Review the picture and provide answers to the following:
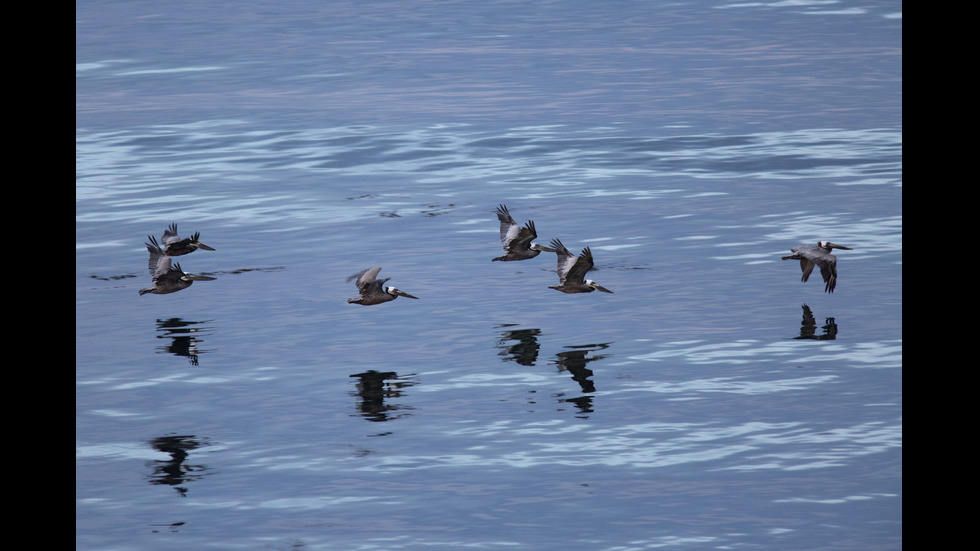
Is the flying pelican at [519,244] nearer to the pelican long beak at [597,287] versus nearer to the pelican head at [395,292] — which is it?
the pelican long beak at [597,287]

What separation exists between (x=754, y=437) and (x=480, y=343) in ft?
16.3

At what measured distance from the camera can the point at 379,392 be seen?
60.6 ft

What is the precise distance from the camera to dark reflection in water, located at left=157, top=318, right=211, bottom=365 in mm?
20328

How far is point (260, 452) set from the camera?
16.6 metres

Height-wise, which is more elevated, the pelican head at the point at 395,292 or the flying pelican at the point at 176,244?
the flying pelican at the point at 176,244

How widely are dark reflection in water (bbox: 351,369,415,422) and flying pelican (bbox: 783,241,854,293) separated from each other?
Answer: 7.06 m

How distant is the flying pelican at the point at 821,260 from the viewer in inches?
858

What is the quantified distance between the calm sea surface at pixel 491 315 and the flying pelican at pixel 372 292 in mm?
320

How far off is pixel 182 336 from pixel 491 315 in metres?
4.74

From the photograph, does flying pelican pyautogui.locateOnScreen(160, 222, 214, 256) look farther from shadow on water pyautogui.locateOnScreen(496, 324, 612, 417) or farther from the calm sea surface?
shadow on water pyautogui.locateOnScreen(496, 324, 612, 417)

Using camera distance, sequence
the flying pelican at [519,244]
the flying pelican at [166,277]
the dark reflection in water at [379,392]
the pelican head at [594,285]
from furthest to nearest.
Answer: the flying pelican at [519,244] → the flying pelican at [166,277] → the pelican head at [594,285] → the dark reflection in water at [379,392]


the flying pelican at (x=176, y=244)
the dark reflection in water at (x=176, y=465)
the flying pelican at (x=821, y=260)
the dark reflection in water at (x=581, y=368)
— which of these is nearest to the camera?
the dark reflection in water at (x=176, y=465)

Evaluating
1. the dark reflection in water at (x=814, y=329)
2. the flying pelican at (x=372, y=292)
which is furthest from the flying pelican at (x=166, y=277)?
the dark reflection in water at (x=814, y=329)

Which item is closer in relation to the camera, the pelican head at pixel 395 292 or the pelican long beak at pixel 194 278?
the pelican head at pixel 395 292
